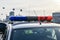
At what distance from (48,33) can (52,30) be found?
121 millimetres

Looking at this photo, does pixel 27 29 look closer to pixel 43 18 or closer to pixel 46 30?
pixel 46 30

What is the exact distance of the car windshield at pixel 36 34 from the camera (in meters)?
6.51

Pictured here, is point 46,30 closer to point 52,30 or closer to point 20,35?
point 52,30

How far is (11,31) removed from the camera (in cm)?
657

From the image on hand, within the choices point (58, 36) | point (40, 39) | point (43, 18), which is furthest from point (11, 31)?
point (43, 18)

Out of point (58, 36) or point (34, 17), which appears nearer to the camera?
point (58, 36)

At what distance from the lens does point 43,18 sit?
8.68m

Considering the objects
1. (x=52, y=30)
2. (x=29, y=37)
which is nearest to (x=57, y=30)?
(x=52, y=30)

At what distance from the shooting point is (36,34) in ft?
21.6

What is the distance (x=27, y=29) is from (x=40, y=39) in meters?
0.42

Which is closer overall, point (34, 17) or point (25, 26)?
point (25, 26)

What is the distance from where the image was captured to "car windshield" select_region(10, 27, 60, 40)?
21.4 feet

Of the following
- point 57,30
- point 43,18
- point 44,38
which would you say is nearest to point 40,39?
point 44,38

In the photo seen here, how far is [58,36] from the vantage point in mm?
6602
